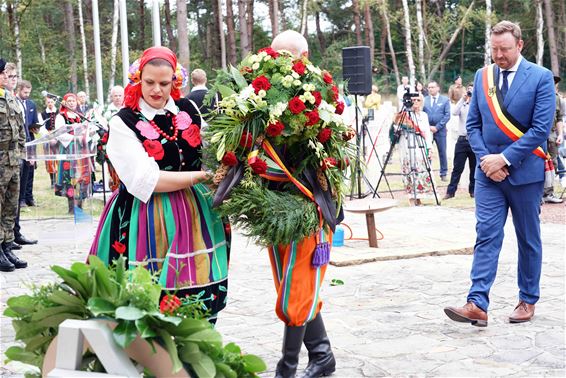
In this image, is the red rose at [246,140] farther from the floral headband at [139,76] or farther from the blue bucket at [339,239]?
the blue bucket at [339,239]

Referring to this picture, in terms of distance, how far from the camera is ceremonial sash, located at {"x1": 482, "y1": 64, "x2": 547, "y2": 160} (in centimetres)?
573

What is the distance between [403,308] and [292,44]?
2708mm

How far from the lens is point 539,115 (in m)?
5.66

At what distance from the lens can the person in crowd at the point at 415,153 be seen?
44.0ft

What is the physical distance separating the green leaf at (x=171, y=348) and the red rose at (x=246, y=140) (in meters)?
1.52

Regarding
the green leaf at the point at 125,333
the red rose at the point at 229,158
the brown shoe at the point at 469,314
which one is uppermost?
the red rose at the point at 229,158

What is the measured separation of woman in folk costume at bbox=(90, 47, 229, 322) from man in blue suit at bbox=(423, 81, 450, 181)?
12.9 meters

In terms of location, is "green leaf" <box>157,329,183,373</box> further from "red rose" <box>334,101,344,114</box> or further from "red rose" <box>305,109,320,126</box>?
"red rose" <box>334,101,344,114</box>

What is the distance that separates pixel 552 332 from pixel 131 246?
118 inches

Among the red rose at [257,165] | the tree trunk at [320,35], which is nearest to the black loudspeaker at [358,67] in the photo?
the red rose at [257,165]

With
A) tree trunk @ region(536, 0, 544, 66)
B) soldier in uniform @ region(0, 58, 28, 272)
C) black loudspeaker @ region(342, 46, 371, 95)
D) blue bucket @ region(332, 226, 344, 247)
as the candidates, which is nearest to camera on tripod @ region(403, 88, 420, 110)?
black loudspeaker @ region(342, 46, 371, 95)

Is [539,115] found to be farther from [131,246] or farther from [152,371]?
[152,371]

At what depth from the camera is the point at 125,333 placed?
8.80 feet

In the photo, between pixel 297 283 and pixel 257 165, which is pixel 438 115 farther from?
pixel 257 165
